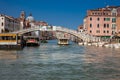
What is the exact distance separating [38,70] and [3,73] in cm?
243

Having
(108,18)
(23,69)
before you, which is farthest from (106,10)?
(23,69)

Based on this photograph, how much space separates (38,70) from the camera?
69.4ft

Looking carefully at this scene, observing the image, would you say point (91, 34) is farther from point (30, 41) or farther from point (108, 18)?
point (30, 41)

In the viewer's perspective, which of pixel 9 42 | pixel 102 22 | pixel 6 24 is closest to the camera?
pixel 9 42

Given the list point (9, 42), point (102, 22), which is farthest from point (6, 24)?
point (9, 42)

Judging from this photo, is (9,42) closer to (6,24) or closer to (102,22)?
(102,22)

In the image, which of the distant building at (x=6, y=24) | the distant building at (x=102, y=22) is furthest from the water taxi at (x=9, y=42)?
the distant building at (x=6, y=24)

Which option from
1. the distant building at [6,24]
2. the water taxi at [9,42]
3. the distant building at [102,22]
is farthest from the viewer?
the distant building at [6,24]

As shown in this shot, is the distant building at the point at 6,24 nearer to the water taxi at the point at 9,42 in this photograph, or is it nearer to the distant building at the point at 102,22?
the distant building at the point at 102,22

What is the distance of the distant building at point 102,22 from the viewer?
83062mm

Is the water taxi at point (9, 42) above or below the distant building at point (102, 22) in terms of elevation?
below

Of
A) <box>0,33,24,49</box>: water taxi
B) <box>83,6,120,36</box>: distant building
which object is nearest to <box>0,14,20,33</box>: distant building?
<box>83,6,120,36</box>: distant building

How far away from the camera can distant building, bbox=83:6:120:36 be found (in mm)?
83062

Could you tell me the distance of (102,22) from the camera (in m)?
83.5
